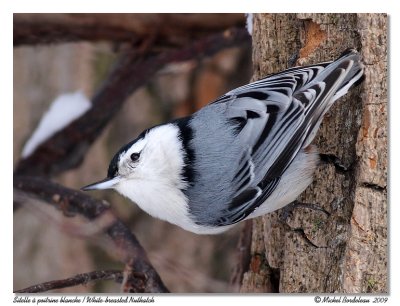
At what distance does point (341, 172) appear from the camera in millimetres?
1541

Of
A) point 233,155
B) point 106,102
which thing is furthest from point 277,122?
point 106,102

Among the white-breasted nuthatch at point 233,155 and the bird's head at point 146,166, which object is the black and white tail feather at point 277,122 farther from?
the bird's head at point 146,166

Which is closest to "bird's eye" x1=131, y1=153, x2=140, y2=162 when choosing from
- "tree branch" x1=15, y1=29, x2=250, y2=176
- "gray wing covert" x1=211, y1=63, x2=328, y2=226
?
"gray wing covert" x1=211, y1=63, x2=328, y2=226

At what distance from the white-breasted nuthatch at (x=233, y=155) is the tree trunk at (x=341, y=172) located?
70 millimetres

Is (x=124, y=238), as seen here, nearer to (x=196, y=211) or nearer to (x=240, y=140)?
(x=196, y=211)

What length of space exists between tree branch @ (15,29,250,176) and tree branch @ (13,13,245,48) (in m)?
0.05

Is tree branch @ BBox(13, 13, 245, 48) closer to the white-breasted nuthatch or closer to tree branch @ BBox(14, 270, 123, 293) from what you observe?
the white-breasted nuthatch

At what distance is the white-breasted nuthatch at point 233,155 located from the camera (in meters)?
1.42

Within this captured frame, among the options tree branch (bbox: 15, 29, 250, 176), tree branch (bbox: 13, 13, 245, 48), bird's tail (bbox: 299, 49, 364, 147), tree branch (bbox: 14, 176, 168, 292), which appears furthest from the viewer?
tree branch (bbox: 15, 29, 250, 176)

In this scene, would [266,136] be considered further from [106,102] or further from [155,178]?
[106,102]

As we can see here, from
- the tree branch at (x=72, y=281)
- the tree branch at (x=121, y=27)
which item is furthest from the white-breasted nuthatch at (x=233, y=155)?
the tree branch at (x=121, y=27)

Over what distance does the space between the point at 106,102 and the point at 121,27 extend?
8.7 inches

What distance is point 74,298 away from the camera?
63.4 inches

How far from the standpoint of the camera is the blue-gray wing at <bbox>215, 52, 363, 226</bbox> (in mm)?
1402
